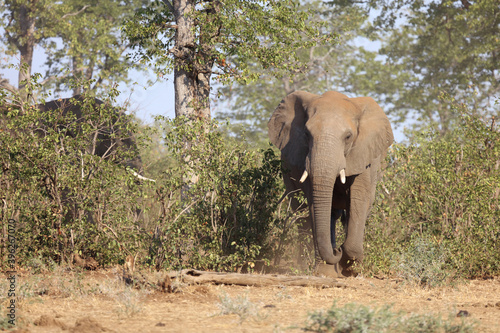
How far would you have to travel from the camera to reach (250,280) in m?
8.24

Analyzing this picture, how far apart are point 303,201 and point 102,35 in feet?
72.1

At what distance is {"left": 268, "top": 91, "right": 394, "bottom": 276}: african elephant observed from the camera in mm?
9711

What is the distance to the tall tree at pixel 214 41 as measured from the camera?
11742 mm

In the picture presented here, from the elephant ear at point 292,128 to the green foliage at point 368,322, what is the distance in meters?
5.38

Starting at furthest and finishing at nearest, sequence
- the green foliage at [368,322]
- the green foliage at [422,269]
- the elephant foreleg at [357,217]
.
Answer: the elephant foreleg at [357,217]
the green foliage at [422,269]
the green foliage at [368,322]

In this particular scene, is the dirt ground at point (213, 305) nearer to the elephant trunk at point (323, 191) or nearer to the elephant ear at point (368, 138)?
the elephant trunk at point (323, 191)

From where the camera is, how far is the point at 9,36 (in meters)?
29.8

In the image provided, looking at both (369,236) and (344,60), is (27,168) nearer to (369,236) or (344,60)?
(369,236)

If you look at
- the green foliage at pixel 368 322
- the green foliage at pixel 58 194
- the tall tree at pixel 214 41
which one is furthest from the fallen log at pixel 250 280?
the tall tree at pixel 214 41

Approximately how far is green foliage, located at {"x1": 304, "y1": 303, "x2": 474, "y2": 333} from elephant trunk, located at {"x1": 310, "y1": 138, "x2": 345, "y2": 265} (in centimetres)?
398

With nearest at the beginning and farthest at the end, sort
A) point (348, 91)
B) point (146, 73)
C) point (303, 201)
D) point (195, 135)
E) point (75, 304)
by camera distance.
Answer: point (75, 304) < point (195, 135) < point (303, 201) < point (146, 73) < point (348, 91)

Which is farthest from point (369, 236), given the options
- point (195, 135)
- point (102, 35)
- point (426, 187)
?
point (102, 35)

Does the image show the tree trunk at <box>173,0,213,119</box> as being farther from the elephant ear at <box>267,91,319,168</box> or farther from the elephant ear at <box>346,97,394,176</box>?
the elephant ear at <box>346,97,394,176</box>

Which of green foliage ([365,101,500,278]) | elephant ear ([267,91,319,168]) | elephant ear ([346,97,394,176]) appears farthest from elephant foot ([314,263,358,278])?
elephant ear ([267,91,319,168])
